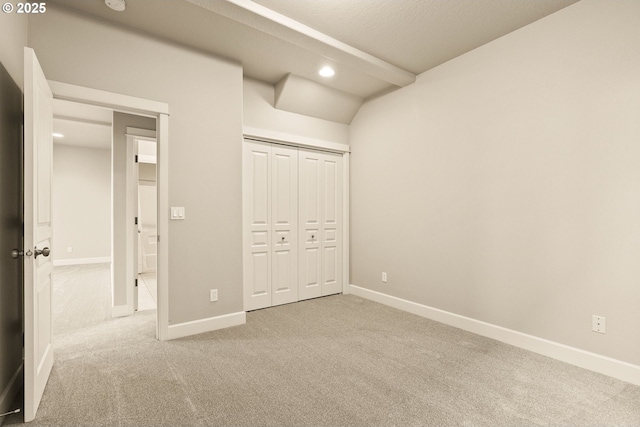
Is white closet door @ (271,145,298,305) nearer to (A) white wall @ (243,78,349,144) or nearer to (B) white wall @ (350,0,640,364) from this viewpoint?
(A) white wall @ (243,78,349,144)

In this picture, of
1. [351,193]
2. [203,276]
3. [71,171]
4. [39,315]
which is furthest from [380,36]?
[71,171]

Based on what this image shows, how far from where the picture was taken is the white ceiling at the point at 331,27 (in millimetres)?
2455

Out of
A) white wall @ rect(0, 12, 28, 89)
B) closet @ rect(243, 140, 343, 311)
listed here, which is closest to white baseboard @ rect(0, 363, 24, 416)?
white wall @ rect(0, 12, 28, 89)

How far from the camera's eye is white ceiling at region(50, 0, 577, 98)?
2.46 m

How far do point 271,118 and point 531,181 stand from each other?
9.21ft

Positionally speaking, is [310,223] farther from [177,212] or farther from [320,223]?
[177,212]

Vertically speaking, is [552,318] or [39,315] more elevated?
[39,315]

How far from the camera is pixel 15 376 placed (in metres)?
2.04

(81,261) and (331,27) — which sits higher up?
(331,27)

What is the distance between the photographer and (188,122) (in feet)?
9.80

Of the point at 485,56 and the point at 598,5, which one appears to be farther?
the point at 485,56

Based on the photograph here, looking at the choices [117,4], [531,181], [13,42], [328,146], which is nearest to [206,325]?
[13,42]

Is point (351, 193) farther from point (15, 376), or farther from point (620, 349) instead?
point (15, 376)

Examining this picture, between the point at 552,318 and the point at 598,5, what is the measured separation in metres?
2.39
